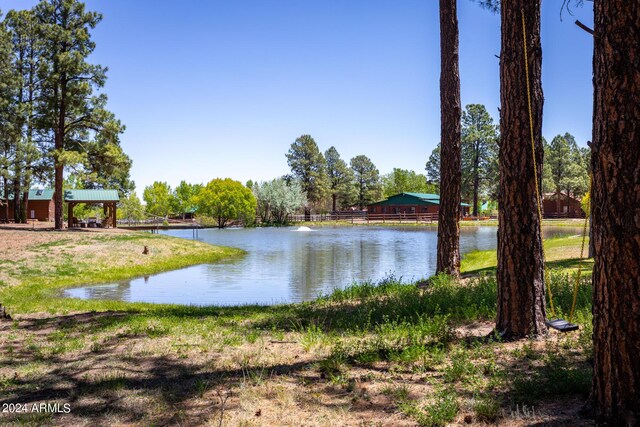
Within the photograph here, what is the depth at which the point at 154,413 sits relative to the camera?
13.4ft

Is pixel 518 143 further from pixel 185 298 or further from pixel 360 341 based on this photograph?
pixel 185 298

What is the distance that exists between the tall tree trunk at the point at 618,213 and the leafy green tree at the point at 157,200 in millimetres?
103237

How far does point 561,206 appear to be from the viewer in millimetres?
80188

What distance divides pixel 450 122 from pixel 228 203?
70024 millimetres

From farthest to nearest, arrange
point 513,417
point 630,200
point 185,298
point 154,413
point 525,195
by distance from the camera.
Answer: point 185,298 < point 525,195 < point 154,413 < point 513,417 < point 630,200

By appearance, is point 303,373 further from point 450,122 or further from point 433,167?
point 433,167

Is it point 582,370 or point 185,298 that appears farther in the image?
point 185,298

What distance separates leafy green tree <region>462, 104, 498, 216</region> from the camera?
7494 cm

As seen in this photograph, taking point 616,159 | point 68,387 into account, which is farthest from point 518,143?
point 68,387

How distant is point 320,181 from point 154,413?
3425 inches

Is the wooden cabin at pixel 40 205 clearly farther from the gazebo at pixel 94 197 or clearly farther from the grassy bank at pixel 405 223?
the grassy bank at pixel 405 223

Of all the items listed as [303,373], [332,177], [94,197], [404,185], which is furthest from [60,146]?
[404,185]

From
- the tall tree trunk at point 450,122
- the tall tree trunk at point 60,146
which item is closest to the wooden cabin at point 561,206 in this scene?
the tall tree trunk at point 60,146

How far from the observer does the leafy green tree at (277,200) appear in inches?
3223
